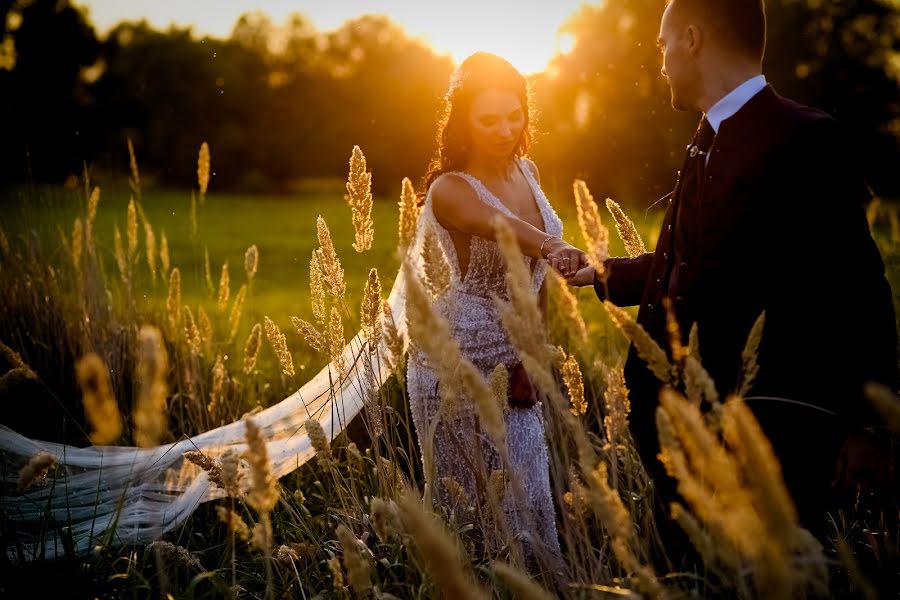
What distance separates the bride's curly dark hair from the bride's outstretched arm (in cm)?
21

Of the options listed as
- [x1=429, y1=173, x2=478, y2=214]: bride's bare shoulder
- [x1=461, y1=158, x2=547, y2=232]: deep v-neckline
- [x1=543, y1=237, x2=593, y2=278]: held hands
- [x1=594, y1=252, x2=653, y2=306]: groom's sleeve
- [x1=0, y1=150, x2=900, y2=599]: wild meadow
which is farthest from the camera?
[x1=461, y1=158, x2=547, y2=232]: deep v-neckline

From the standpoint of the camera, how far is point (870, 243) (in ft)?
6.17

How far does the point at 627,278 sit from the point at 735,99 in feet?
2.29

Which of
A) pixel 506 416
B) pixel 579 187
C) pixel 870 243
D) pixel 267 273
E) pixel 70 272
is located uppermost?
pixel 579 187

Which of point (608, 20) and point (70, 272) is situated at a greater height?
point (608, 20)

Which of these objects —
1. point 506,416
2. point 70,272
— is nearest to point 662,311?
point 506,416

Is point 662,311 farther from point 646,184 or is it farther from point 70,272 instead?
point 70,272

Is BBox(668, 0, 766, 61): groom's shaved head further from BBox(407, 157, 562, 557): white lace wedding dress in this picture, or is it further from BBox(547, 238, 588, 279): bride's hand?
BBox(407, 157, 562, 557): white lace wedding dress

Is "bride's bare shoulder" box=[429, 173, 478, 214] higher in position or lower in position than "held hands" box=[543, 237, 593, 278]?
higher

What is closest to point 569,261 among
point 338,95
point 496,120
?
point 496,120

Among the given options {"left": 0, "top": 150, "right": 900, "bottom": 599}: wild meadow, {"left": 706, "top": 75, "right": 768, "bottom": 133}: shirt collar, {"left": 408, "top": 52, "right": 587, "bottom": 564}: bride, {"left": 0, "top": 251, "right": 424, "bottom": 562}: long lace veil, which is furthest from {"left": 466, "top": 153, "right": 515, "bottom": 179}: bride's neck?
{"left": 706, "top": 75, "right": 768, "bottom": 133}: shirt collar

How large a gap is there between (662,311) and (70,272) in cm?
424

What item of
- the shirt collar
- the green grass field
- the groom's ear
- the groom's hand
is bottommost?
the green grass field

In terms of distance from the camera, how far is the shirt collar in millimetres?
2105
